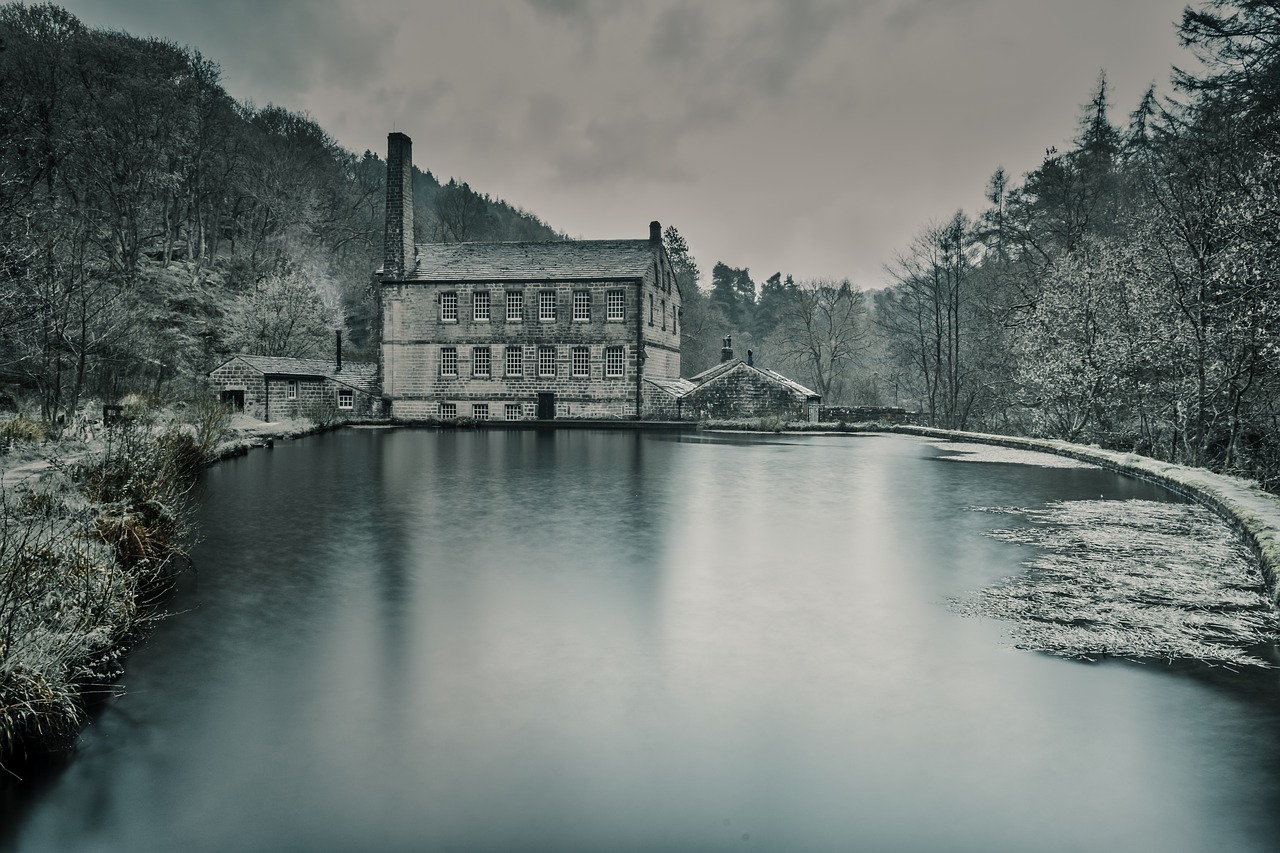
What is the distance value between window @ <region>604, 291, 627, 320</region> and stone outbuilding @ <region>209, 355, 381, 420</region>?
12.3m

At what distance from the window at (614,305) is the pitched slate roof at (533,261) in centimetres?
94

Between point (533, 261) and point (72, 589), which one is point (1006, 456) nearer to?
point (72, 589)

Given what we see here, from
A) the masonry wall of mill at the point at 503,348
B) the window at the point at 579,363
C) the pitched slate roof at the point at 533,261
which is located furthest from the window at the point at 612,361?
the pitched slate roof at the point at 533,261

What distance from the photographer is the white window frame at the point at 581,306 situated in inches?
1635

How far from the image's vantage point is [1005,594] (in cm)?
747

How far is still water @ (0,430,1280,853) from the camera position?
151 inches

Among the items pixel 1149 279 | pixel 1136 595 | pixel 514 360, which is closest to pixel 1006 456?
pixel 1149 279

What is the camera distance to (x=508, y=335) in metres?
41.9

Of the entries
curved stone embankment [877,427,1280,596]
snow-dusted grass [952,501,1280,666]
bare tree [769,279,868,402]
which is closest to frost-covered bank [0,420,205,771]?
snow-dusted grass [952,501,1280,666]

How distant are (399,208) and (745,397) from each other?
19828 millimetres

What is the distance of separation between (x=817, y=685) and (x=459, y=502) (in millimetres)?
9385

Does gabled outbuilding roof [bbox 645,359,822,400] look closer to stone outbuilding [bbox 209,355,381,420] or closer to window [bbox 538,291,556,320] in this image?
window [bbox 538,291,556,320]

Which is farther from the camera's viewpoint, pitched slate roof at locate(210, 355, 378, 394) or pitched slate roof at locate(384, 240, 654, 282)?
pitched slate roof at locate(384, 240, 654, 282)

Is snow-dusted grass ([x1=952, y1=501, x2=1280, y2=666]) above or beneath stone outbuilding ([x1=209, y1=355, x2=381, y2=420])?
beneath
